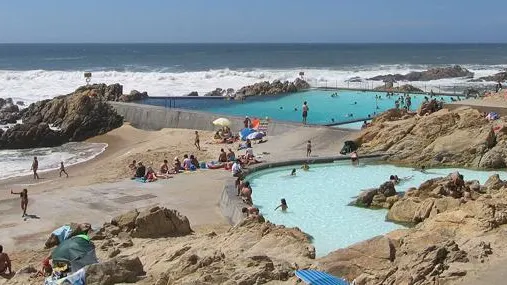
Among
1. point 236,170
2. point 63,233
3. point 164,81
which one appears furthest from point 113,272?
point 164,81

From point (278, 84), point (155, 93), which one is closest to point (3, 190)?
point (278, 84)

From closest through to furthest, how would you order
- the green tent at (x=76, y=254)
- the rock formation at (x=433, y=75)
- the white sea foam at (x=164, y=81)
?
the green tent at (x=76, y=254) < the white sea foam at (x=164, y=81) < the rock formation at (x=433, y=75)

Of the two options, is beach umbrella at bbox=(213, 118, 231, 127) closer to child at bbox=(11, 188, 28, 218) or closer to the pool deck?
the pool deck

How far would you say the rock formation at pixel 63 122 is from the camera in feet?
94.3

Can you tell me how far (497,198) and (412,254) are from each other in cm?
443

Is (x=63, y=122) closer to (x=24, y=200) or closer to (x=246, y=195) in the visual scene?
(x=24, y=200)

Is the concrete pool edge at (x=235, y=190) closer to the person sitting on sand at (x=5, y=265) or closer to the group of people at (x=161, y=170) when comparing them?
the group of people at (x=161, y=170)

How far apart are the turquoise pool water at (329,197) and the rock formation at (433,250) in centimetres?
186

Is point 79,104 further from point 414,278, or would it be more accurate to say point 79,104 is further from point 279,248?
point 414,278

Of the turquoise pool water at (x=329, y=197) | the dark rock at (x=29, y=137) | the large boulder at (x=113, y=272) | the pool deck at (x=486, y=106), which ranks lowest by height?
the dark rock at (x=29, y=137)

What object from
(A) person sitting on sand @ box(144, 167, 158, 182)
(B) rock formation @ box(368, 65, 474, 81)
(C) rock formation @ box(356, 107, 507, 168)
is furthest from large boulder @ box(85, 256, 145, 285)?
(B) rock formation @ box(368, 65, 474, 81)

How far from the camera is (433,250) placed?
26.1 feet

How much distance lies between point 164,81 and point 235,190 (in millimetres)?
46989

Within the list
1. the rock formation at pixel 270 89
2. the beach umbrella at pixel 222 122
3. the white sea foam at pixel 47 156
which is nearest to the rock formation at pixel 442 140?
the beach umbrella at pixel 222 122
